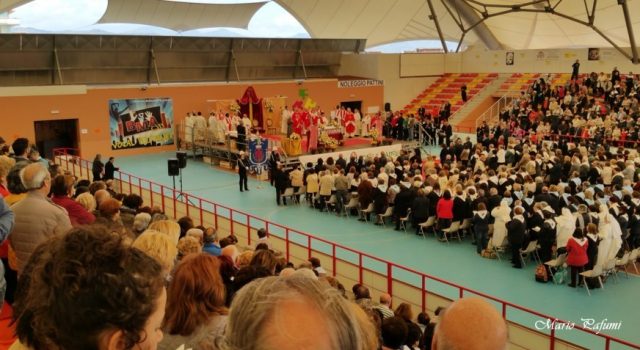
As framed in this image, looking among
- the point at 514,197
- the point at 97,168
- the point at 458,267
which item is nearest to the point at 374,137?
the point at 514,197

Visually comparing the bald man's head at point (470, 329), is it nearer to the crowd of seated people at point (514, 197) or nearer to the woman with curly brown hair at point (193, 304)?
the woman with curly brown hair at point (193, 304)

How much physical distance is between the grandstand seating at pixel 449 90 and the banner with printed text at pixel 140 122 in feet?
51.0

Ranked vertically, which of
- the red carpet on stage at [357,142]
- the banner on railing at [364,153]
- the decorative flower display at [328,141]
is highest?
the decorative flower display at [328,141]

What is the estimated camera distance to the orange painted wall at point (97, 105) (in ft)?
83.9

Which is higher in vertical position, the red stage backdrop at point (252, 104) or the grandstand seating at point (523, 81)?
the grandstand seating at point (523, 81)

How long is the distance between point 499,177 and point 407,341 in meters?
12.3

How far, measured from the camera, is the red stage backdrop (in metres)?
29.9

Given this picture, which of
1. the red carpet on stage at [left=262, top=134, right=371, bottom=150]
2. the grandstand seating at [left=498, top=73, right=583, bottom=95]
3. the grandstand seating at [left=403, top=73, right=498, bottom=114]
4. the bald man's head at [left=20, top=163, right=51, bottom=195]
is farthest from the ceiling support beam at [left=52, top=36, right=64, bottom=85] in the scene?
the bald man's head at [left=20, top=163, right=51, bottom=195]

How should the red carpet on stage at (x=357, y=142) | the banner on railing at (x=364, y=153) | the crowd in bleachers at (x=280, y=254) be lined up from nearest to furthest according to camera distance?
the crowd in bleachers at (x=280, y=254) → the banner on railing at (x=364, y=153) → the red carpet on stage at (x=357, y=142)

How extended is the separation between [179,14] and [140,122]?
18.4 meters

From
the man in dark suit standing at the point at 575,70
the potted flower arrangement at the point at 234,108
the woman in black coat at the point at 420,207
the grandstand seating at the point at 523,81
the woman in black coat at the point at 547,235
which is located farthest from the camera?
the grandstand seating at the point at 523,81

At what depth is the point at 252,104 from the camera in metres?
30.0

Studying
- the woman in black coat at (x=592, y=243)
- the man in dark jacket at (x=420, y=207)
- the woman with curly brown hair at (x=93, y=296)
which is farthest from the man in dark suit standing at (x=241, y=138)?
the woman with curly brown hair at (x=93, y=296)

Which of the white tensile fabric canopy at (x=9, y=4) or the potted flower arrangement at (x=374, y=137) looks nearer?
the potted flower arrangement at (x=374, y=137)
